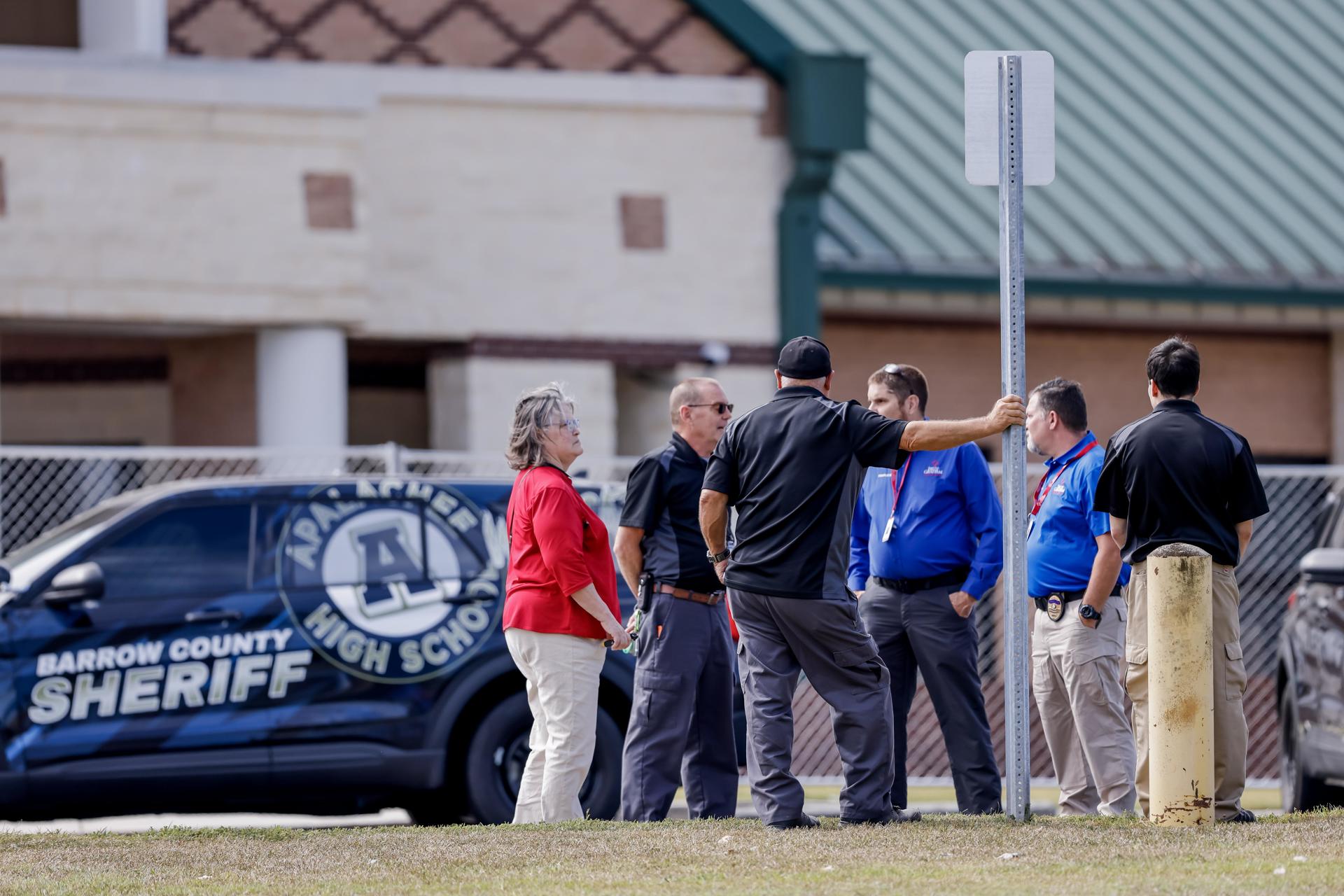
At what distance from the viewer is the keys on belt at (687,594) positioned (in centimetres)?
872

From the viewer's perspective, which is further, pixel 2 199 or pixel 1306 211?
pixel 1306 211

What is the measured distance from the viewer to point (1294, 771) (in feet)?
33.6

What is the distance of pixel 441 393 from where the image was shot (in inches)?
666

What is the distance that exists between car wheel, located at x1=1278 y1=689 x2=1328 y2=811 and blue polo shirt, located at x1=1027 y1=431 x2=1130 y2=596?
6.62 ft

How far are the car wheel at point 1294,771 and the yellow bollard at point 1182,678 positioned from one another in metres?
2.64

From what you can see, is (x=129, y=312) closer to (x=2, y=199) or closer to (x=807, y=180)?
(x=2, y=199)

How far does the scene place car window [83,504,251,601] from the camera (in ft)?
32.3

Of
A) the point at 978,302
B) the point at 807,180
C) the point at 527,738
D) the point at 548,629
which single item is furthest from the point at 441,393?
the point at 548,629

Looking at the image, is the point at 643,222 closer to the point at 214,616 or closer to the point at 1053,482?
the point at 214,616

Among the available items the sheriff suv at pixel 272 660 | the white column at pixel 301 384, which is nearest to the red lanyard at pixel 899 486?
the sheriff suv at pixel 272 660

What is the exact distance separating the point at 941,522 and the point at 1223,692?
1.51m

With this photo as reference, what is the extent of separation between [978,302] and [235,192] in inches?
242

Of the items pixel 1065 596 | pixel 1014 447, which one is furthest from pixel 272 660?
pixel 1014 447

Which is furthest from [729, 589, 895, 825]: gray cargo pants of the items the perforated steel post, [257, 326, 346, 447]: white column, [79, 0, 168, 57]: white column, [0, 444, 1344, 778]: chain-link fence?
[79, 0, 168, 57]: white column
